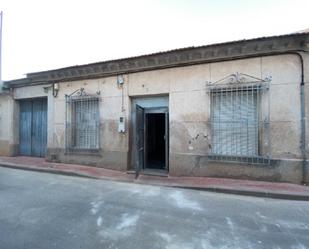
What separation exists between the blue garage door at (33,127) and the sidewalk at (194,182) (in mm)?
1645

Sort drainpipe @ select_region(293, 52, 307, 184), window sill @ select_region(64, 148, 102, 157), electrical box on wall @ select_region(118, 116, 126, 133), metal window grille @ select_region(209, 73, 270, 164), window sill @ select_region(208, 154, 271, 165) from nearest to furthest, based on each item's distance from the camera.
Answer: drainpipe @ select_region(293, 52, 307, 184) < window sill @ select_region(208, 154, 271, 165) < metal window grille @ select_region(209, 73, 270, 164) < electrical box on wall @ select_region(118, 116, 126, 133) < window sill @ select_region(64, 148, 102, 157)

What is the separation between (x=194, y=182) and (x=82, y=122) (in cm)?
516

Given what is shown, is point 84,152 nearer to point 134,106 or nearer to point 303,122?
point 134,106

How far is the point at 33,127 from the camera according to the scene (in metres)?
11.5

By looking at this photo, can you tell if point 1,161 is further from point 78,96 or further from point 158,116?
point 158,116

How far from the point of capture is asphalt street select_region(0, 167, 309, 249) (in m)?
3.43

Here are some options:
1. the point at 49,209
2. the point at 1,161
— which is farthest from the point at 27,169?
the point at 49,209

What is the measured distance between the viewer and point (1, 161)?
10.3 meters

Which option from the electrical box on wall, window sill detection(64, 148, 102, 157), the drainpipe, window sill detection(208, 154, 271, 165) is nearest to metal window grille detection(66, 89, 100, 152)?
window sill detection(64, 148, 102, 157)

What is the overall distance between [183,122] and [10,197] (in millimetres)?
5145

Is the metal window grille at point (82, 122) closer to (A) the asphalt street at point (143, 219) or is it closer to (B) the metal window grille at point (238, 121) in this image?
(A) the asphalt street at point (143, 219)

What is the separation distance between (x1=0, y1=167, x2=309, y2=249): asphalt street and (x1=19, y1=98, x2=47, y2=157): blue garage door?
16.5 ft

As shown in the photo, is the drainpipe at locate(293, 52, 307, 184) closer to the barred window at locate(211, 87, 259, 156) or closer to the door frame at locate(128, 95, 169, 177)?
the barred window at locate(211, 87, 259, 156)

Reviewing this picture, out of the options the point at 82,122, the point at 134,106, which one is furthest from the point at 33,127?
the point at 134,106
